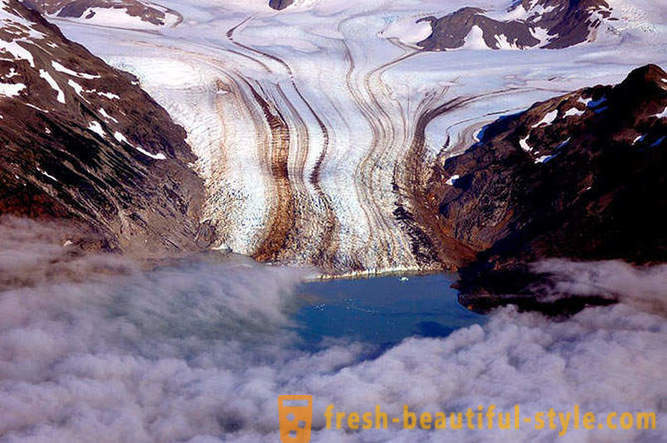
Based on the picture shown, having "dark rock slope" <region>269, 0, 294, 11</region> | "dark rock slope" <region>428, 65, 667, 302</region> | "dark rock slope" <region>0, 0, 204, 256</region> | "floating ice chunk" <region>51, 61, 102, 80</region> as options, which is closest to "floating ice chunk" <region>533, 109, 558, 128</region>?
"dark rock slope" <region>428, 65, 667, 302</region>

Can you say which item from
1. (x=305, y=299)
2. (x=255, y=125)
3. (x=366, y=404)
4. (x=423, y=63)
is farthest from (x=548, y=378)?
(x=423, y=63)

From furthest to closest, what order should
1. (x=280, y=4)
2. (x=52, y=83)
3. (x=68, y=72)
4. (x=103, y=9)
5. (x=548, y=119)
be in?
(x=280, y=4) → (x=103, y=9) → (x=548, y=119) → (x=68, y=72) → (x=52, y=83)

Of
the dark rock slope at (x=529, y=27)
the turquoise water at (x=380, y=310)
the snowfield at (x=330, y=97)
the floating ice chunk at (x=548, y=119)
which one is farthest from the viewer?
Result: the dark rock slope at (x=529, y=27)

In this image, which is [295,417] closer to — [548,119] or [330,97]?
[548,119]

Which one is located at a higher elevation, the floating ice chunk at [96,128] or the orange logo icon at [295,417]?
the floating ice chunk at [96,128]

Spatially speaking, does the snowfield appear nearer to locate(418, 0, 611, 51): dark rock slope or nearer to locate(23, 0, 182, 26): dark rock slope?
locate(418, 0, 611, 51): dark rock slope

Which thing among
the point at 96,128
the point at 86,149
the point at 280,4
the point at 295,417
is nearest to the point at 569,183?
the point at 295,417

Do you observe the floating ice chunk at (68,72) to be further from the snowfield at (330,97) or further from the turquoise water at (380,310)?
the turquoise water at (380,310)

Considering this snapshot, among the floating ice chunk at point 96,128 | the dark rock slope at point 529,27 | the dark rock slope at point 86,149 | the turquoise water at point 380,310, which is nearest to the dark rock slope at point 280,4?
the dark rock slope at point 529,27
